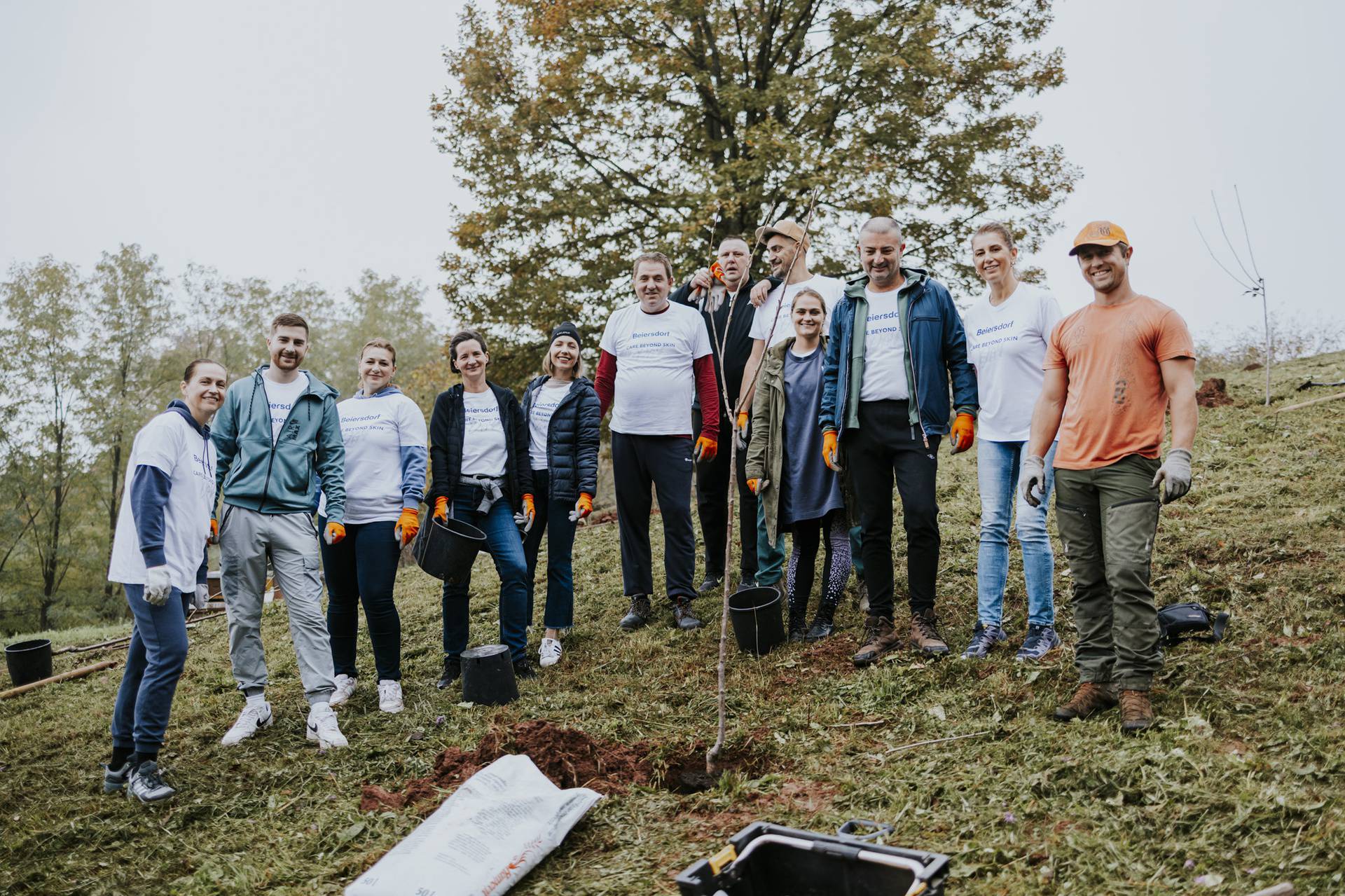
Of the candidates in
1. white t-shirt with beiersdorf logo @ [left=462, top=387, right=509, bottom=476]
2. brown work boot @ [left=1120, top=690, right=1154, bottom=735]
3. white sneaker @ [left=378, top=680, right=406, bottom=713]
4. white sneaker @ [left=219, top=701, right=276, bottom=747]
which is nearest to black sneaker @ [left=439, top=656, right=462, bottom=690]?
white sneaker @ [left=378, top=680, right=406, bottom=713]

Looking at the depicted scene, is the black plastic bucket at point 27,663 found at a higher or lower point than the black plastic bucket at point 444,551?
lower

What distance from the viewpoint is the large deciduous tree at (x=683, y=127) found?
12.6 m

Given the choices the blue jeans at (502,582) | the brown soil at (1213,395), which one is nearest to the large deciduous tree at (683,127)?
the brown soil at (1213,395)

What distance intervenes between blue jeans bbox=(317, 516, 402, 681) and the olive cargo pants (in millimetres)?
3278

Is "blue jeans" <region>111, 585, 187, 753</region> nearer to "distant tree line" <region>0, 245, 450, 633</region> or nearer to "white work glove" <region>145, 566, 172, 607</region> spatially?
"white work glove" <region>145, 566, 172, 607</region>

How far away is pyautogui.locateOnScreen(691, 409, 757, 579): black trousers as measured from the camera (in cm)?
589

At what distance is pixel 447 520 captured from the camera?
5074mm

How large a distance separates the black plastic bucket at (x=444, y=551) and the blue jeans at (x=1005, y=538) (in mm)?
2548

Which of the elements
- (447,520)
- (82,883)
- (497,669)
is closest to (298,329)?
(447,520)

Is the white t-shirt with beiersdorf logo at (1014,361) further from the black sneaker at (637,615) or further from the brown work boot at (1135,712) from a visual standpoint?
the black sneaker at (637,615)

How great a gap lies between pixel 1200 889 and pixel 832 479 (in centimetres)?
289

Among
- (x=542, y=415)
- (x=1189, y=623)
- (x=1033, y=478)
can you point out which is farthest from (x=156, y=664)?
(x=1189, y=623)

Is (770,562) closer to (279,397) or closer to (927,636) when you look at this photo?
(927,636)

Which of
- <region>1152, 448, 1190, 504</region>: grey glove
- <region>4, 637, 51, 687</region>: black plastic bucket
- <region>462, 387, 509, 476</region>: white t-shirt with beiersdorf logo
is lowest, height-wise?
<region>4, 637, 51, 687</region>: black plastic bucket
